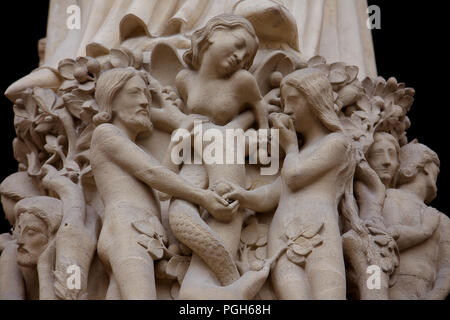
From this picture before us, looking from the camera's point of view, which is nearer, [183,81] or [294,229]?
[294,229]

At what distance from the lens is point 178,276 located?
4977 millimetres

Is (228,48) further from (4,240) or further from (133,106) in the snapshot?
(4,240)

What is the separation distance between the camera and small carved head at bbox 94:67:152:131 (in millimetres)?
5262

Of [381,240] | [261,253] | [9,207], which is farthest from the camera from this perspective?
[9,207]

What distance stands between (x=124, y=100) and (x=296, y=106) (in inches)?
27.6

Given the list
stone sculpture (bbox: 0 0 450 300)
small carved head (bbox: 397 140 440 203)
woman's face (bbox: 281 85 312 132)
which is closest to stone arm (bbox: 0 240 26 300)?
stone sculpture (bbox: 0 0 450 300)

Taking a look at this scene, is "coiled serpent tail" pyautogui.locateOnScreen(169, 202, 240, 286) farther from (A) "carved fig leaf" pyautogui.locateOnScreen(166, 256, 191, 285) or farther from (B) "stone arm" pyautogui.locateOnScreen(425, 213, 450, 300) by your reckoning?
(B) "stone arm" pyautogui.locateOnScreen(425, 213, 450, 300)

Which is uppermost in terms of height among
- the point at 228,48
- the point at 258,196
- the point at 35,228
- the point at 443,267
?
the point at 228,48

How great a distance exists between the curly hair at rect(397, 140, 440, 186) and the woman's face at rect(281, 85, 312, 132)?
689 mm

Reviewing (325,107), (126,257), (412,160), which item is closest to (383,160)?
(412,160)

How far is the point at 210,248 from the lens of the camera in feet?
16.1

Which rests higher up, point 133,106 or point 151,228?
point 133,106

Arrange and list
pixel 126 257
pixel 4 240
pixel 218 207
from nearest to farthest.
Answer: pixel 126 257
pixel 218 207
pixel 4 240

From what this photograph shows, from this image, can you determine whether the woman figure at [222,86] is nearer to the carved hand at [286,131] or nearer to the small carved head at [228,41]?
the small carved head at [228,41]
